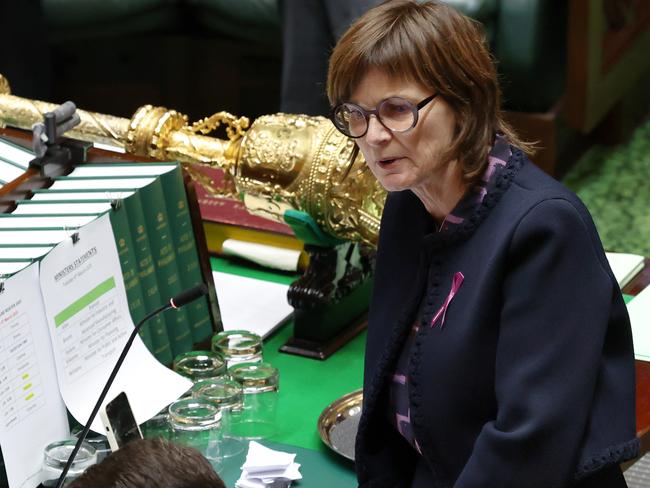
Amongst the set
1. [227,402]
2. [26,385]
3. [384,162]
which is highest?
[384,162]

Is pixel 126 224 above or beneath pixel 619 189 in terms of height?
above

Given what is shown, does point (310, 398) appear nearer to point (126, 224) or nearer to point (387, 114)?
point (126, 224)

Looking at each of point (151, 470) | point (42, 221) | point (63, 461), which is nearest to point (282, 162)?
point (42, 221)

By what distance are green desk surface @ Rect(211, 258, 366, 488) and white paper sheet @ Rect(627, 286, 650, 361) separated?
42 centimetres

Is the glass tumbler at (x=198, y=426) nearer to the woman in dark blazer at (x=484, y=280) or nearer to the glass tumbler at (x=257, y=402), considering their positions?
the glass tumbler at (x=257, y=402)

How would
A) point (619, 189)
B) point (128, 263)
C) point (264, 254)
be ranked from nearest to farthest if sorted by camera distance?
point (128, 263), point (264, 254), point (619, 189)

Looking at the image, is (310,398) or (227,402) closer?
(227,402)

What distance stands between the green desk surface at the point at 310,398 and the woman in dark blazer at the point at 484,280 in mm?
273

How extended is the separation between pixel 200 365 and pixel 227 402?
114 millimetres

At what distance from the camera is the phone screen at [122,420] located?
1604 mm

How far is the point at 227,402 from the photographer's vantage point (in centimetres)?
169

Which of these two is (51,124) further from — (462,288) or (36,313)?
(462,288)

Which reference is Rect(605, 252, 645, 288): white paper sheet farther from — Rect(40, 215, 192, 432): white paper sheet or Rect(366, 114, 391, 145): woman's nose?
Rect(366, 114, 391, 145): woman's nose

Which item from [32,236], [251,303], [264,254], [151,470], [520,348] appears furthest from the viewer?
[264,254]
